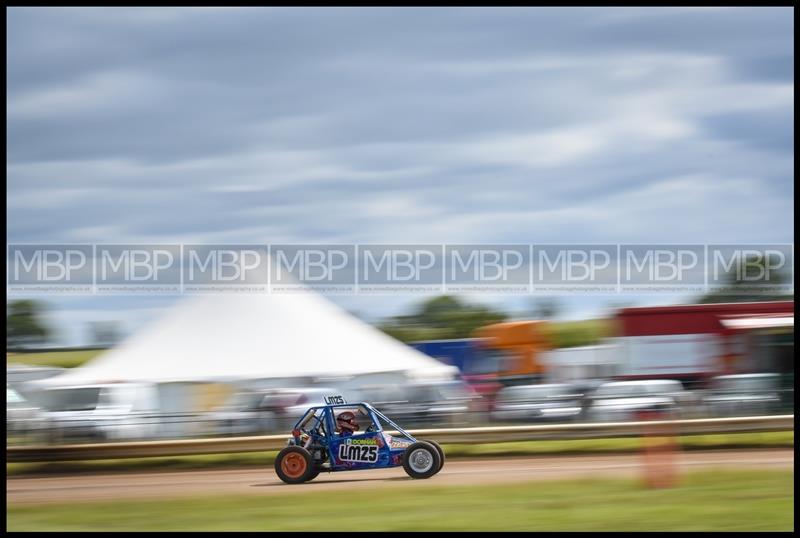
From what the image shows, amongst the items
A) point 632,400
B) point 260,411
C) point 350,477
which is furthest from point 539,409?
point 350,477

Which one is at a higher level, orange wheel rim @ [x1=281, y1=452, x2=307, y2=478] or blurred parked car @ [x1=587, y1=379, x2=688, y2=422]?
blurred parked car @ [x1=587, y1=379, x2=688, y2=422]

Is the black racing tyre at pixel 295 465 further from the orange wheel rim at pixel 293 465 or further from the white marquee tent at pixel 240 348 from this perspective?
the white marquee tent at pixel 240 348

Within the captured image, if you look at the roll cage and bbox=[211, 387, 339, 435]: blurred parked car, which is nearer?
the roll cage

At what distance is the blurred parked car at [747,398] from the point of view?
1614 centimetres

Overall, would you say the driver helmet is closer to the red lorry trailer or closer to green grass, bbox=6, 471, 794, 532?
green grass, bbox=6, 471, 794, 532

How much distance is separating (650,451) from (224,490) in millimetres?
5657

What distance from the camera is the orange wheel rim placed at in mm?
12250

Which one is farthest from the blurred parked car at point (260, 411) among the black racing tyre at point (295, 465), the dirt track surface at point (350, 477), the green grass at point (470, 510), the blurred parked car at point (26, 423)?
the green grass at point (470, 510)

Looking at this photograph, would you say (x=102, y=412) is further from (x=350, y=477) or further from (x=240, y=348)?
(x=350, y=477)

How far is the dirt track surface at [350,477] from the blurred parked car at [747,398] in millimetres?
966

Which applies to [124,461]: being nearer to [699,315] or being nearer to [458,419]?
[458,419]

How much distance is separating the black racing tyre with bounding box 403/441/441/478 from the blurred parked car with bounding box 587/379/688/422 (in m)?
5.63

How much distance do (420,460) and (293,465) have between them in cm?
168

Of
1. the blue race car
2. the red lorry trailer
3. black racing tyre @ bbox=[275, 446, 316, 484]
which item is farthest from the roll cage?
the red lorry trailer
